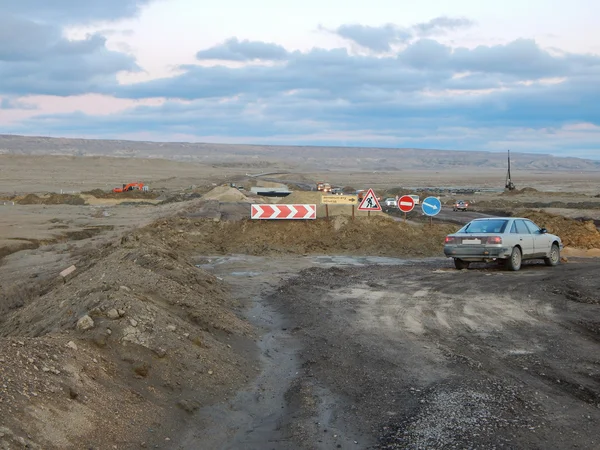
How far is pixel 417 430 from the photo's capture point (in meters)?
6.74

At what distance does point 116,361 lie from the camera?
784 cm

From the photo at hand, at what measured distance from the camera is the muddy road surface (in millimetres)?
6746

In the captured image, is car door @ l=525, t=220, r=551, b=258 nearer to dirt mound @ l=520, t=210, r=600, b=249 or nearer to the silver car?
the silver car

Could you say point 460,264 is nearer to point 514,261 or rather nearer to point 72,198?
point 514,261

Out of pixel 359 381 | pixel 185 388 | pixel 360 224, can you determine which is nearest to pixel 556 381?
pixel 359 381

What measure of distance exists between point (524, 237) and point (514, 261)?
0.88 meters

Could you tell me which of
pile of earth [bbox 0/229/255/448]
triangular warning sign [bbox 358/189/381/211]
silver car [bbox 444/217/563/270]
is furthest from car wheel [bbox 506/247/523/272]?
pile of earth [bbox 0/229/255/448]

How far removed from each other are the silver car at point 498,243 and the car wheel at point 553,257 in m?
0.27

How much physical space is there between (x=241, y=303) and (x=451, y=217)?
29802 mm

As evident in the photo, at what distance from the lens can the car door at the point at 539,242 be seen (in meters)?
19.6

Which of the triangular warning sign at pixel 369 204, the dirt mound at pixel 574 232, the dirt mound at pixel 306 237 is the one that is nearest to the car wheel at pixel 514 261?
the dirt mound at pixel 306 237

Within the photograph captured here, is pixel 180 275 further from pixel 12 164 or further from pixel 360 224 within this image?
pixel 12 164

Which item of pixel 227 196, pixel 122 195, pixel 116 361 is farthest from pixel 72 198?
pixel 116 361

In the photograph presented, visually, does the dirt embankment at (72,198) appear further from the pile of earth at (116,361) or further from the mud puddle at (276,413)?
the mud puddle at (276,413)
